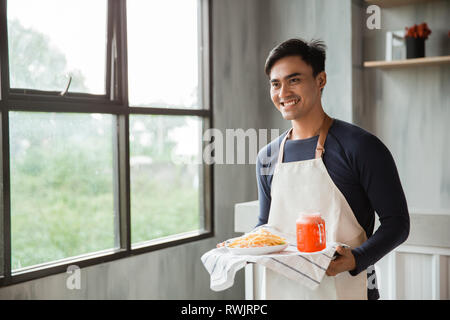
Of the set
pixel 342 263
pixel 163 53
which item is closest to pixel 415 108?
pixel 163 53

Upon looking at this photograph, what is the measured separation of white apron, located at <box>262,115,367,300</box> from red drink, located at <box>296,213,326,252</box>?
128mm

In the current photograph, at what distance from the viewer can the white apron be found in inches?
59.7

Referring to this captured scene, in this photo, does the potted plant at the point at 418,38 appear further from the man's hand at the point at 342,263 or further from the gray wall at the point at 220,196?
the man's hand at the point at 342,263

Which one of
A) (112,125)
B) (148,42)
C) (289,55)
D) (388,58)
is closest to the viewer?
(289,55)

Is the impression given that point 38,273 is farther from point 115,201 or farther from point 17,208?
point 115,201

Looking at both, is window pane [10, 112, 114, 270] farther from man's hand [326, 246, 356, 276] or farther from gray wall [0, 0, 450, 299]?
man's hand [326, 246, 356, 276]

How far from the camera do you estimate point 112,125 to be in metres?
2.62

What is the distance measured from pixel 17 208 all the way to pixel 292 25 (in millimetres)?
2146

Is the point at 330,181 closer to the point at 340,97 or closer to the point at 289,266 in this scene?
the point at 289,266

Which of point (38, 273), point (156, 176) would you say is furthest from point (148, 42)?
point (38, 273)

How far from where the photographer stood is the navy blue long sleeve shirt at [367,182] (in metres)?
1.41

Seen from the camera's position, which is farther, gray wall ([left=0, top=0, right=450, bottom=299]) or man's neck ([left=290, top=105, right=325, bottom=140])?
gray wall ([left=0, top=0, right=450, bottom=299])
